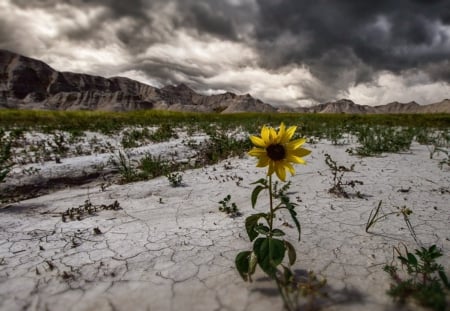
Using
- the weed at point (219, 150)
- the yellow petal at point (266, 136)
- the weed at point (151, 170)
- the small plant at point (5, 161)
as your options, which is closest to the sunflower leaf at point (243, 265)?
the yellow petal at point (266, 136)

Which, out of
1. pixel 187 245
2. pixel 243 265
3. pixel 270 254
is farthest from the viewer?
pixel 187 245

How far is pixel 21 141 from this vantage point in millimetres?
7855

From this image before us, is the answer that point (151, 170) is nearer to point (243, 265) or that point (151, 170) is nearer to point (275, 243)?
point (243, 265)

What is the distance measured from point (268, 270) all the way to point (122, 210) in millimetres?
2229

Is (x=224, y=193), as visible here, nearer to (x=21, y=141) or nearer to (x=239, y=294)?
(x=239, y=294)

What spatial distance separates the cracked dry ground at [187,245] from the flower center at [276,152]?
0.77m

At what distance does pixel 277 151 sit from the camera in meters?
1.84

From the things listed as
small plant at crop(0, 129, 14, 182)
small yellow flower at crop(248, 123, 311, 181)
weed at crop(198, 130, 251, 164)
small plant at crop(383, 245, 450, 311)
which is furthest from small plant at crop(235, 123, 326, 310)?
weed at crop(198, 130, 251, 164)

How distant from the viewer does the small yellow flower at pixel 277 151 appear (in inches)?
71.9

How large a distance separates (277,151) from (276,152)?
0.5 inches

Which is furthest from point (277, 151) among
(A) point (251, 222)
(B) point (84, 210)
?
(B) point (84, 210)

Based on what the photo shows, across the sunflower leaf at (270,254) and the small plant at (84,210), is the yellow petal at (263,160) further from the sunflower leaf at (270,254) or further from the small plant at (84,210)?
the small plant at (84,210)

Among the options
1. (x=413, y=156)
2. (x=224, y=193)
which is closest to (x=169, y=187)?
(x=224, y=193)

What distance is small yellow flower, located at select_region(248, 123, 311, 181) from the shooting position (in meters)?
1.83
